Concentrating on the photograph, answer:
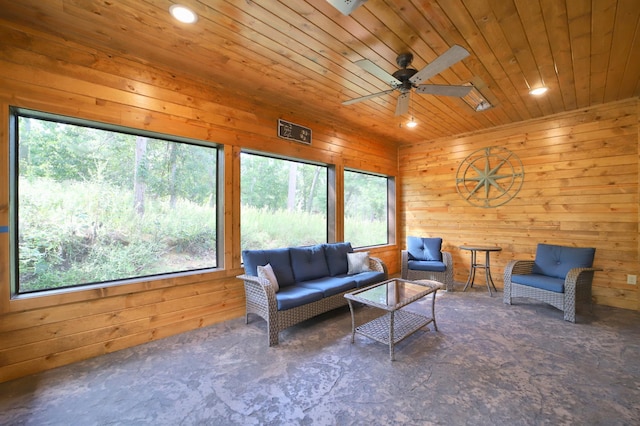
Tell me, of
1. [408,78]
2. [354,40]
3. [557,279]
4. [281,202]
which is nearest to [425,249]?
[557,279]

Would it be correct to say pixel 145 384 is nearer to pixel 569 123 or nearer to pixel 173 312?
pixel 173 312

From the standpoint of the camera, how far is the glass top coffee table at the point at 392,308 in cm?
238

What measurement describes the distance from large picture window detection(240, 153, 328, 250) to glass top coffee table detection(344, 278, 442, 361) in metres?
1.53

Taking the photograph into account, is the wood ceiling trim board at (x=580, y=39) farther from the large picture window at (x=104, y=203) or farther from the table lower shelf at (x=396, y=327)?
the large picture window at (x=104, y=203)

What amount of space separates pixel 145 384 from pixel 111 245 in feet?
4.33

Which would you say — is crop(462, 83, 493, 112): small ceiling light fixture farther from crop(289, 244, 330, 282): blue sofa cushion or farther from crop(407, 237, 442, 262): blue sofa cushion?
crop(289, 244, 330, 282): blue sofa cushion

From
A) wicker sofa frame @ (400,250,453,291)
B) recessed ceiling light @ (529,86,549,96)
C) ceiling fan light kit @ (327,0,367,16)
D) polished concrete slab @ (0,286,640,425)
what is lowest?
polished concrete slab @ (0,286,640,425)

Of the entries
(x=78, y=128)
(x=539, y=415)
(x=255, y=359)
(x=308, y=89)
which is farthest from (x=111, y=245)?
(x=539, y=415)

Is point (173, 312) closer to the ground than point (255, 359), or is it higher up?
higher up

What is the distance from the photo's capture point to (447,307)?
143 inches

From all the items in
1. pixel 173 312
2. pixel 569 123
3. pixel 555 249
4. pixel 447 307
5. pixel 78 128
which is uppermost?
pixel 569 123

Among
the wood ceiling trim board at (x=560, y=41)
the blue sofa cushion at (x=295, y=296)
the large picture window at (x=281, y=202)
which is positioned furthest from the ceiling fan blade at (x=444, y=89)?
the blue sofa cushion at (x=295, y=296)

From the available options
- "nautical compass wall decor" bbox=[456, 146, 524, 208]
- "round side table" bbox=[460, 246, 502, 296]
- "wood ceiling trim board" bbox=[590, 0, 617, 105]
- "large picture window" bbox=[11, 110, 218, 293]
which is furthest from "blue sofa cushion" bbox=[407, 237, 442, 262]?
"large picture window" bbox=[11, 110, 218, 293]

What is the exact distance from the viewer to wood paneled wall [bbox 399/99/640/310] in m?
3.59
